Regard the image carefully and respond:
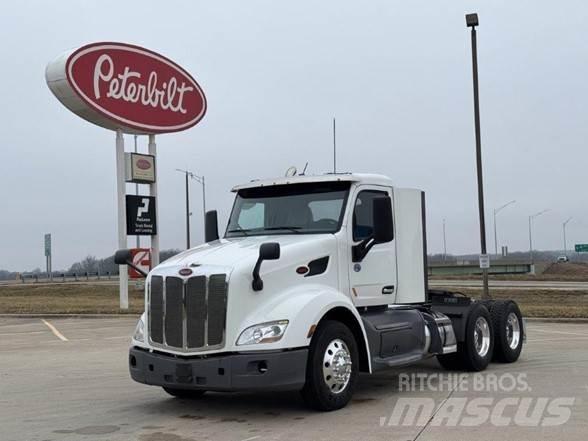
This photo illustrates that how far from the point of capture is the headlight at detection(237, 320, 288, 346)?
7.46 metres

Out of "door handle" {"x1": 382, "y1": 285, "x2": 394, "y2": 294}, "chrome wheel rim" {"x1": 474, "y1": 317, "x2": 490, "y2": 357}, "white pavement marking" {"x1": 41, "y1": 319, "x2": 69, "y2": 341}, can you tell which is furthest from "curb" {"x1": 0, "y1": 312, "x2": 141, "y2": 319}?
"door handle" {"x1": 382, "y1": 285, "x2": 394, "y2": 294}

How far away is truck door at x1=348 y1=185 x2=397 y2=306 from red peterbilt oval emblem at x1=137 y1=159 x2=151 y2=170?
642 inches

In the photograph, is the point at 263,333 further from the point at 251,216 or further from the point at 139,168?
the point at 139,168

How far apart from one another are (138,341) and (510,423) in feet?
13.3

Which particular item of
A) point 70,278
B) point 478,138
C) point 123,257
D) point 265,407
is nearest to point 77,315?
point 478,138

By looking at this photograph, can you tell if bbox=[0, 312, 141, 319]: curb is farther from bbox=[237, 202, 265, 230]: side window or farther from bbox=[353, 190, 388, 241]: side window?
bbox=[353, 190, 388, 241]: side window

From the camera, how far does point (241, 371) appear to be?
7340 millimetres

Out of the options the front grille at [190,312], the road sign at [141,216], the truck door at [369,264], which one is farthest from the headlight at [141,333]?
the road sign at [141,216]

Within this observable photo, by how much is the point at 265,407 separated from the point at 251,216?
2.42 m

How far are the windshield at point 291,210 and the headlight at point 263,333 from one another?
62.2 inches

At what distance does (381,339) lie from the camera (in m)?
8.73

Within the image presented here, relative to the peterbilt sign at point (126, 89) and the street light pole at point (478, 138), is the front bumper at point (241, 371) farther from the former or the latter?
the peterbilt sign at point (126, 89)

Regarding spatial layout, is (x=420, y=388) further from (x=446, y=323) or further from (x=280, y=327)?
(x=280, y=327)

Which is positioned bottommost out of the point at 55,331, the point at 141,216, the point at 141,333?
the point at 55,331
